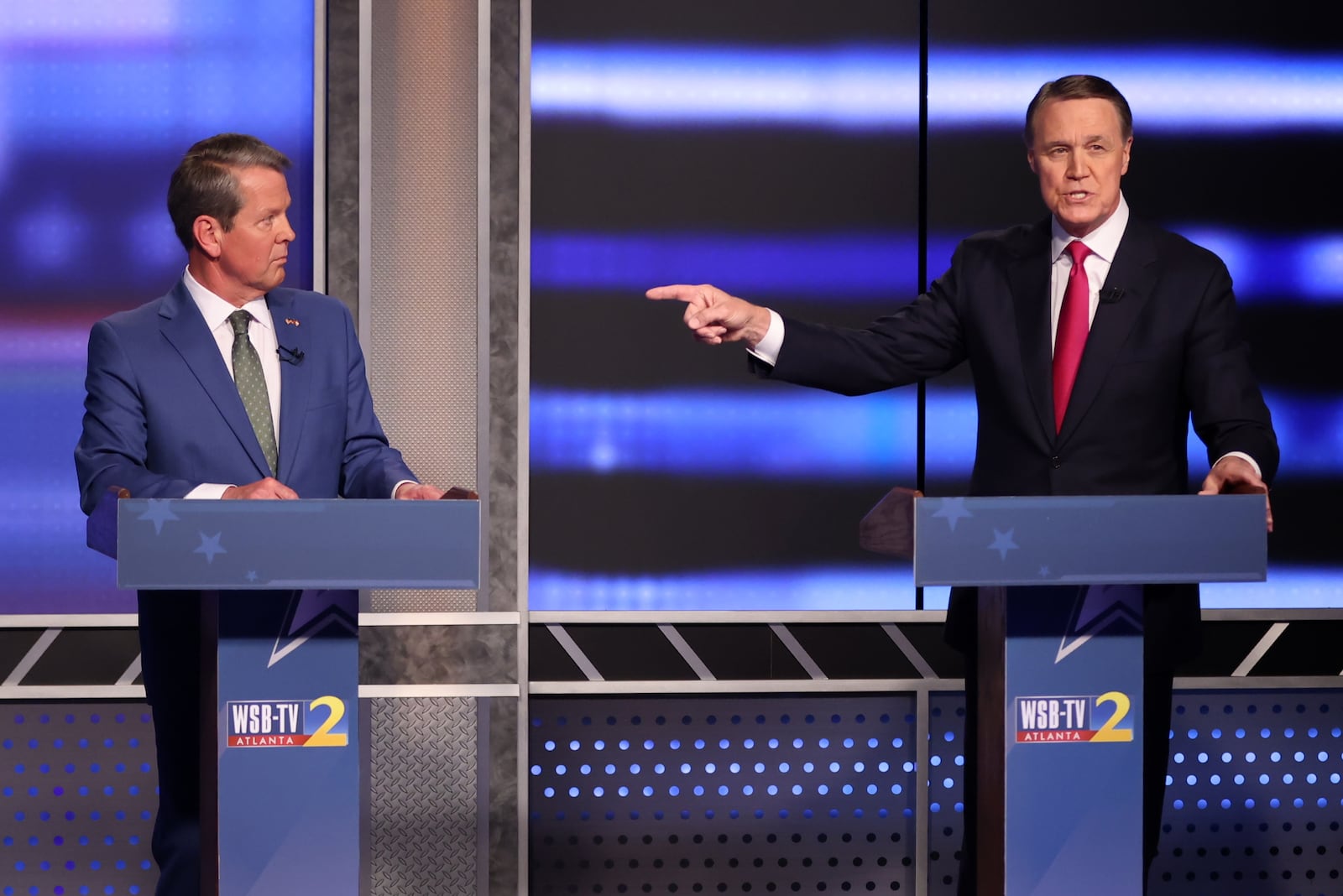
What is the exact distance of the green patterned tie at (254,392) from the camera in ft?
8.29

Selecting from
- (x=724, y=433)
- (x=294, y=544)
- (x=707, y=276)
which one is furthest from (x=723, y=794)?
(x=294, y=544)

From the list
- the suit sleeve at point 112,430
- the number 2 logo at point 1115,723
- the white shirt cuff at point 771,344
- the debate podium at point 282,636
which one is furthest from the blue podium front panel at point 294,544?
the number 2 logo at point 1115,723

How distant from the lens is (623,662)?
3.80m

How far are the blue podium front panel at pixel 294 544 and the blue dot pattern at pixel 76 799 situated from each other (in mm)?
1994

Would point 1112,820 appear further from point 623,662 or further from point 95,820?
point 95,820

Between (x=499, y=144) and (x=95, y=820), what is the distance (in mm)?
2089

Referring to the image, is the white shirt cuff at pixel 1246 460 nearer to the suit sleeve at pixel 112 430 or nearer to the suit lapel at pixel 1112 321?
the suit lapel at pixel 1112 321

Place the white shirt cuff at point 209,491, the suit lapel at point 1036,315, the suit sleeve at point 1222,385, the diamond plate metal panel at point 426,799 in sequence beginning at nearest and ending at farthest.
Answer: the white shirt cuff at point 209,491
the suit sleeve at point 1222,385
the suit lapel at point 1036,315
the diamond plate metal panel at point 426,799

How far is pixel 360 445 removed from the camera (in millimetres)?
2676

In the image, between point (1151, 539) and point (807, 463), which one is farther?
point (807, 463)

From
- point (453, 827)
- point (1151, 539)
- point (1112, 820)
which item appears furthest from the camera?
point (453, 827)

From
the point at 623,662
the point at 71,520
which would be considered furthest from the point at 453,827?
the point at 71,520

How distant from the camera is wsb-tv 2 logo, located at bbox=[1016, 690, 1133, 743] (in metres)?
2.12

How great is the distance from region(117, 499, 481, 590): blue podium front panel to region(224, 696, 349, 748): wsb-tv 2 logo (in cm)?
25
